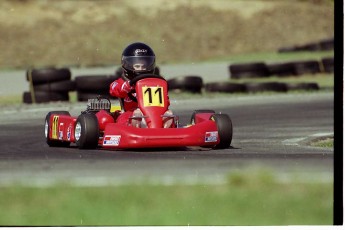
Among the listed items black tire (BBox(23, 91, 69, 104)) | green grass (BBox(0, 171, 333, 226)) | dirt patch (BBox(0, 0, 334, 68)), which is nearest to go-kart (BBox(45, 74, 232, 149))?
green grass (BBox(0, 171, 333, 226))

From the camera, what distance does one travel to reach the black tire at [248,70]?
2597cm

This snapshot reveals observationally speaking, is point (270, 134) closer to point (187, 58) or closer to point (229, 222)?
point (229, 222)

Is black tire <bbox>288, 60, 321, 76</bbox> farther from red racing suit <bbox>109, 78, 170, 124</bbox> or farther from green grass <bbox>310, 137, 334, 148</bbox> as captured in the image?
red racing suit <bbox>109, 78, 170, 124</bbox>

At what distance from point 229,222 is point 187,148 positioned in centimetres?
481

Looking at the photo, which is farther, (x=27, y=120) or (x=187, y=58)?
(x=187, y=58)

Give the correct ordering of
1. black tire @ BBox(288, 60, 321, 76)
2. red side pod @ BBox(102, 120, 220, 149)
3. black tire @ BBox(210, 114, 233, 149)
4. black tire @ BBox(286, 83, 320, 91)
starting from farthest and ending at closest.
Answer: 1. black tire @ BBox(288, 60, 321, 76)
2. black tire @ BBox(286, 83, 320, 91)
3. black tire @ BBox(210, 114, 233, 149)
4. red side pod @ BBox(102, 120, 220, 149)

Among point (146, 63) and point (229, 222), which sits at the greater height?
point (146, 63)

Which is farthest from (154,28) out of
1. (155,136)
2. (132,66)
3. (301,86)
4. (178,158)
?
(178,158)

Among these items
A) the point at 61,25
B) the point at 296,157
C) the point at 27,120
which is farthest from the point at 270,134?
the point at 61,25

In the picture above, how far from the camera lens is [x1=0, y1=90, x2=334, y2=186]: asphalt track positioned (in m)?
8.55

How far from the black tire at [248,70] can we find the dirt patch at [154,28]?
14277 millimetres

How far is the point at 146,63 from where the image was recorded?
37.1ft

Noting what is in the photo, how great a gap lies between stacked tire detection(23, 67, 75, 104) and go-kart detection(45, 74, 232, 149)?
7.78 metres

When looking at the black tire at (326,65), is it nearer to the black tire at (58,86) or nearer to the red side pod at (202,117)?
the black tire at (58,86)
